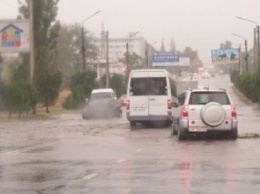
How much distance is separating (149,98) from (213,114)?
927 cm

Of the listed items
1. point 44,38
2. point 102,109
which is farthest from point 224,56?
point 102,109

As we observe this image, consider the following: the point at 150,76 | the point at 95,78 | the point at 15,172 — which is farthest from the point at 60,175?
the point at 95,78

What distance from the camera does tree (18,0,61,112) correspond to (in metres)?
49.5

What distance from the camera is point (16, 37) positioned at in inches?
2067

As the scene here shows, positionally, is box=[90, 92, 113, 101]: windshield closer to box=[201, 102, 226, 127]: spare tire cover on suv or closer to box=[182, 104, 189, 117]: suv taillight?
box=[182, 104, 189, 117]: suv taillight

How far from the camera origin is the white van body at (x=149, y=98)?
31438 mm

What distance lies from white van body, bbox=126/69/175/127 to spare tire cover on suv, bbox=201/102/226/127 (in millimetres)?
8871

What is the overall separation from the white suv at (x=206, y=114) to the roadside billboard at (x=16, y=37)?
30.6 m

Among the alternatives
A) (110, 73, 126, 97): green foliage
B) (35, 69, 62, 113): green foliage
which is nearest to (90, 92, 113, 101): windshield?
(35, 69, 62, 113): green foliage

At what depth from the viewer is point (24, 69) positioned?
50344 millimetres

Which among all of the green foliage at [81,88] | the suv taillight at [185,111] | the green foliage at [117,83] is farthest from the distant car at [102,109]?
the green foliage at [117,83]

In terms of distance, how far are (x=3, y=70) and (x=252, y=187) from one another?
38.2 m

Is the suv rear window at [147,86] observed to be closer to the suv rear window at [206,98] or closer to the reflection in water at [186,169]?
the suv rear window at [206,98]

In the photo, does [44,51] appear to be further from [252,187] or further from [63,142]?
[252,187]
